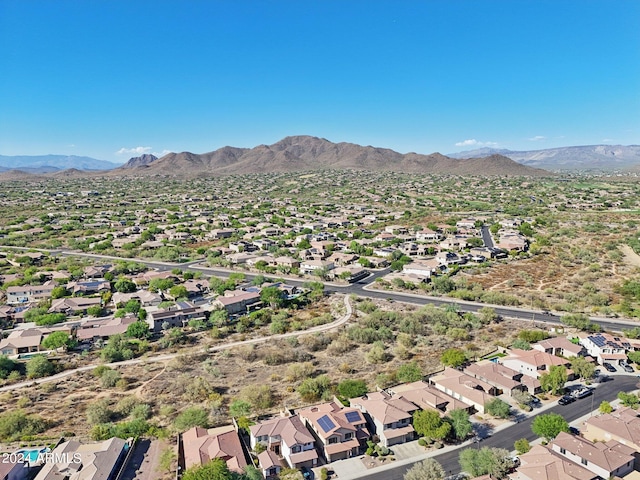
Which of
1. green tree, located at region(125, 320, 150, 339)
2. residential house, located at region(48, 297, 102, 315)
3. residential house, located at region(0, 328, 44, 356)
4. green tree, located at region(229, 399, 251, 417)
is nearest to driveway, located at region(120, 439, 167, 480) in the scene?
green tree, located at region(229, 399, 251, 417)

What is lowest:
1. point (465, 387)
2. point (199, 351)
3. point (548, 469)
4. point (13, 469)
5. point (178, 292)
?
point (199, 351)

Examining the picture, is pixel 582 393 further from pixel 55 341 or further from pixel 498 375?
pixel 55 341

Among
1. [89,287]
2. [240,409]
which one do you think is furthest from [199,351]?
[89,287]

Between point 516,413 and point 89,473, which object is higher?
point 89,473

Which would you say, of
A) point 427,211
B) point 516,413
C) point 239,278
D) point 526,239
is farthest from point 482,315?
point 427,211

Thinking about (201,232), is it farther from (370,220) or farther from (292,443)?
(292,443)

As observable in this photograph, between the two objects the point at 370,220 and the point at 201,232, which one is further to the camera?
the point at 370,220
